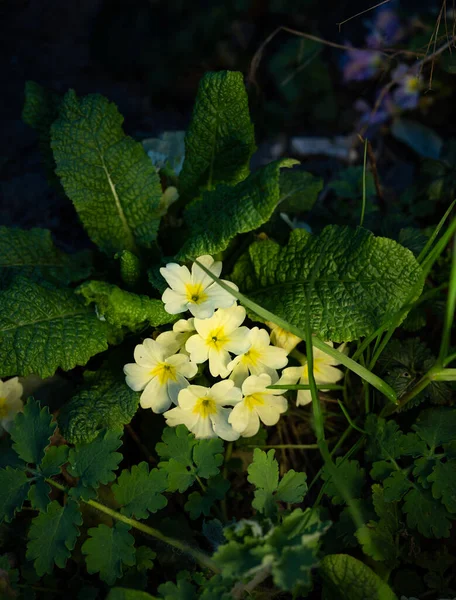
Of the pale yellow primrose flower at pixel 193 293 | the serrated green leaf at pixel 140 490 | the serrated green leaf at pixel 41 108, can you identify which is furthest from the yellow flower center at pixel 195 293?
the serrated green leaf at pixel 41 108

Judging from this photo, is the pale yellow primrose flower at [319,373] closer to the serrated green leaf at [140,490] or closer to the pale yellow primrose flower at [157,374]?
the pale yellow primrose flower at [157,374]

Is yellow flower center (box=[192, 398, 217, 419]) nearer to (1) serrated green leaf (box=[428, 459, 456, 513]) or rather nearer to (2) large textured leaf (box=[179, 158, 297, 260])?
(2) large textured leaf (box=[179, 158, 297, 260])

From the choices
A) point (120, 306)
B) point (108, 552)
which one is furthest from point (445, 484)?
point (120, 306)

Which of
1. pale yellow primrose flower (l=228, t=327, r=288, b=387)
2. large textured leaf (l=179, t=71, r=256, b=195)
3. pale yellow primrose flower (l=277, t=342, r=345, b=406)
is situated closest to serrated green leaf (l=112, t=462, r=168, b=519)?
pale yellow primrose flower (l=228, t=327, r=288, b=387)

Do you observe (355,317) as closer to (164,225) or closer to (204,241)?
(204,241)

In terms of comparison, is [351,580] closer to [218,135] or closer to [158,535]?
[158,535]
